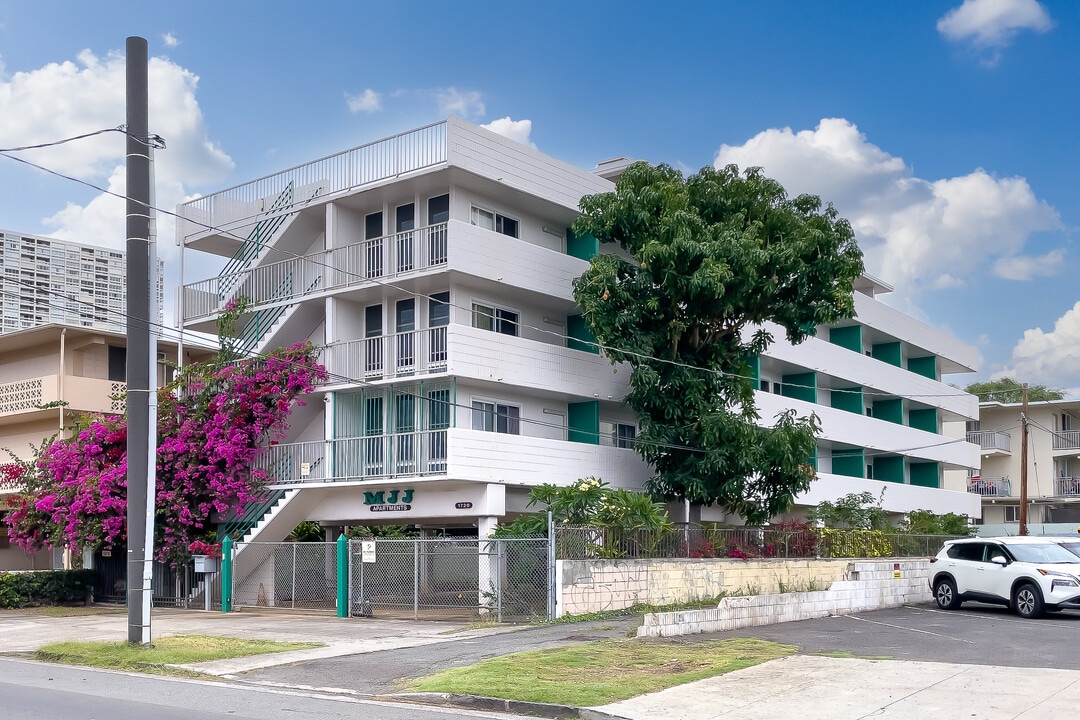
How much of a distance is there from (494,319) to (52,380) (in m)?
16.2

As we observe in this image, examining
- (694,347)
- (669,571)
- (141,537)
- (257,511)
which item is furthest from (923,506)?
(141,537)

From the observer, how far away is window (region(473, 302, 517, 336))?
29.0 metres

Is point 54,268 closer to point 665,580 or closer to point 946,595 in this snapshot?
point 665,580

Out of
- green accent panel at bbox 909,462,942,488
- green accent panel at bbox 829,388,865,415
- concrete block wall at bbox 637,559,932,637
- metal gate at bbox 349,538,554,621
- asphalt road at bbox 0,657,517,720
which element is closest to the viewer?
asphalt road at bbox 0,657,517,720

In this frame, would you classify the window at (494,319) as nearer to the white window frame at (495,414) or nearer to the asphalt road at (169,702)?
the white window frame at (495,414)

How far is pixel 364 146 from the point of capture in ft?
94.6

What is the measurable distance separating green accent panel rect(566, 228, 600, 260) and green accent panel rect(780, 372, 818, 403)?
13068 mm

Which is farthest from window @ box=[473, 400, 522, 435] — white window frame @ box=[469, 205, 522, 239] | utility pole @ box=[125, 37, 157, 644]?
utility pole @ box=[125, 37, 157, 644]

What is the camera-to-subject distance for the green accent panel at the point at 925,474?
50812 millimetres

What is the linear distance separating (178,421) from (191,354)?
1390cm

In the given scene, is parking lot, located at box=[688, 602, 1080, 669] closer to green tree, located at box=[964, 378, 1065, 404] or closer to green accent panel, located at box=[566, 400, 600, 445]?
green accent panel, located at box=[566, 400, 600, 445]

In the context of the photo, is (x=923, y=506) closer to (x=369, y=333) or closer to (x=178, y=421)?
(x=369, y=333)

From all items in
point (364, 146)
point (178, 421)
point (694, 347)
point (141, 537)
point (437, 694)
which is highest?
point (364, 146)

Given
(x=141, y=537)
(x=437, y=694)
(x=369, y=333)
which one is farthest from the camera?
(x=369, y=333)
